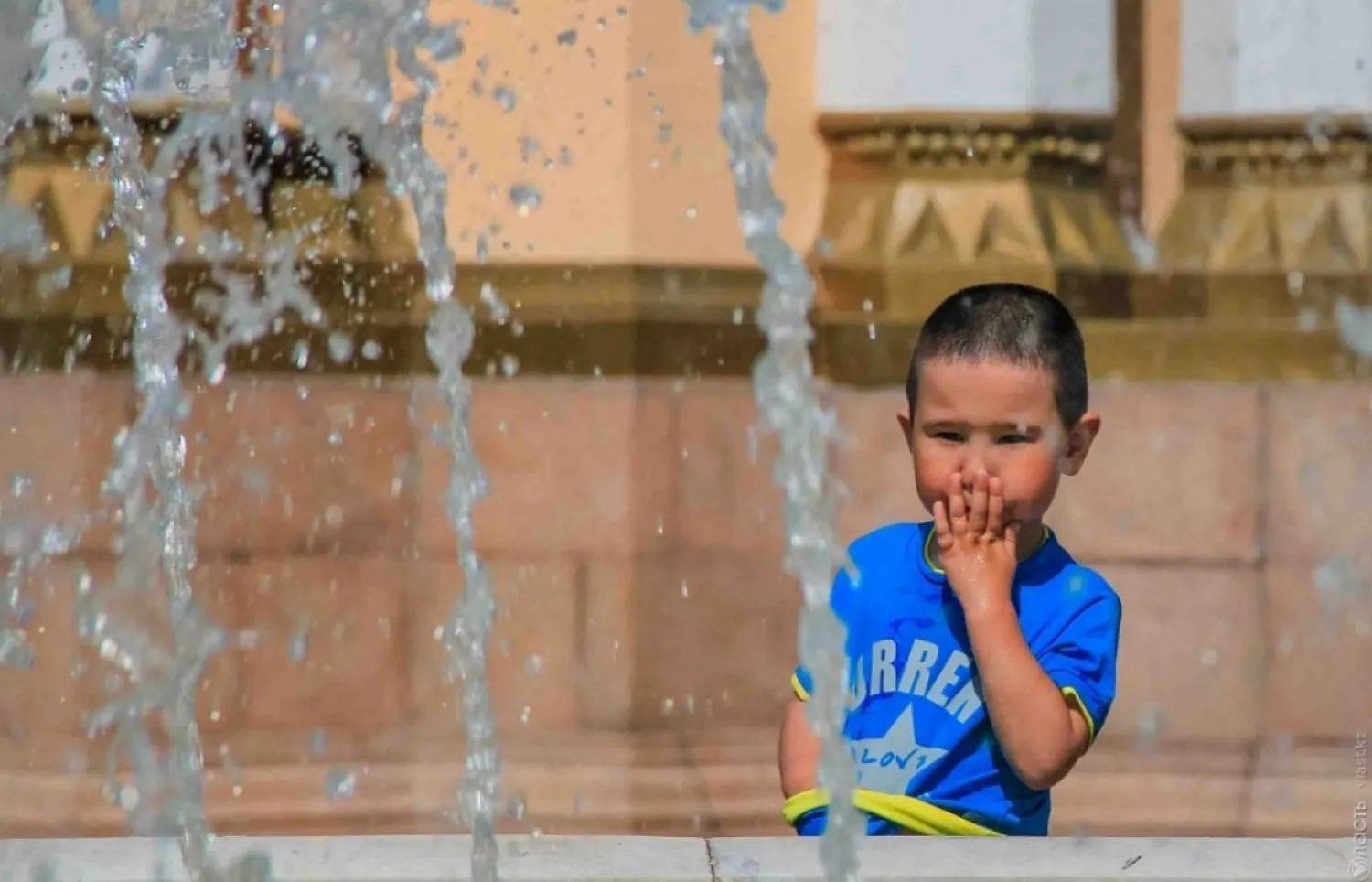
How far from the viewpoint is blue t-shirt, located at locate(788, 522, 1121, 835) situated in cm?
242

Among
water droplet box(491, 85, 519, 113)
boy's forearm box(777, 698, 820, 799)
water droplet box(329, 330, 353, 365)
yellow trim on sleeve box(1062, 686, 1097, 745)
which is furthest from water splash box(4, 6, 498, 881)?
yellow trim on sleeve box(1062, 686, 1097, 745)

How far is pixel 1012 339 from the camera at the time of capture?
Answer: 250cm

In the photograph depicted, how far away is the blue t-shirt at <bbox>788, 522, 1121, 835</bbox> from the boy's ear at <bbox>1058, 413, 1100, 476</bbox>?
90mm

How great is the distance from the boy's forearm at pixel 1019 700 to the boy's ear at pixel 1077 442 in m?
0.27

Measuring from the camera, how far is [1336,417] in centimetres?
483

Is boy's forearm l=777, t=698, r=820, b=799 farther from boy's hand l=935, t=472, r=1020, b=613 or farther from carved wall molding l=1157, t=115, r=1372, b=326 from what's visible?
carved wall molding l=1157, t=115, r=1372, b=326

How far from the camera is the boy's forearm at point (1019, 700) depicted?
2.32m

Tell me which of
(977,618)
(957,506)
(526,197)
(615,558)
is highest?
(526,197)

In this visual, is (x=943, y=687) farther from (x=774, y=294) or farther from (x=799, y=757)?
(x=774, y=294)

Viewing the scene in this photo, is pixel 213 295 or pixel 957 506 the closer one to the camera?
pixel 957 506

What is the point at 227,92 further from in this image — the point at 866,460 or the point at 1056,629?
the point at 1056,629

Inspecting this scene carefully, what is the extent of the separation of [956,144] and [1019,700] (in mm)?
2800

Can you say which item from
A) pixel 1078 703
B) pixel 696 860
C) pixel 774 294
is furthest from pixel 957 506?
pixel 774 294

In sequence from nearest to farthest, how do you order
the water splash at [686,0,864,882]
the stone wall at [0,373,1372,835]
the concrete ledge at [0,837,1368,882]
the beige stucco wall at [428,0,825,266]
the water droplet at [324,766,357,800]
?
the concrete ledge at [0,837,1368,882] < the water splash at [686,0,864,882] < the water droplet at [324,766,357,800] < the stone wall at [0,373,1372,835] < the beige stucco wall at [428,0,825,266]
